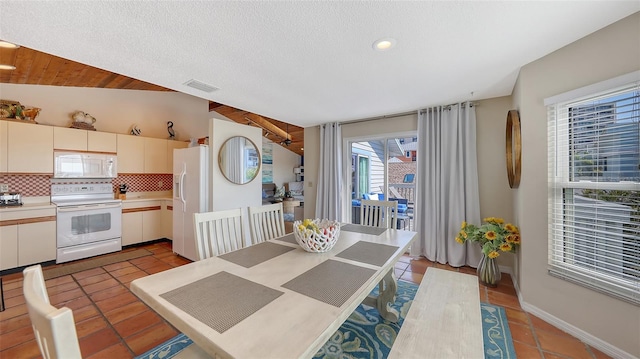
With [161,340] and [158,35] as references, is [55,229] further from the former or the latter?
[158,35]

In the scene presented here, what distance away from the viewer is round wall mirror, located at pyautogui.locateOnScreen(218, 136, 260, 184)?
339 cm

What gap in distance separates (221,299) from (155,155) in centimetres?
453

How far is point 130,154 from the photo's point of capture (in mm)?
4242

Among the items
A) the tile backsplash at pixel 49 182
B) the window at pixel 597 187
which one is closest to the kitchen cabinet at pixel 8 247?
the tile backsplash at pixel 49 182

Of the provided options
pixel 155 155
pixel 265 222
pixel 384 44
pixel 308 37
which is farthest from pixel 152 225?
pixel 384 44

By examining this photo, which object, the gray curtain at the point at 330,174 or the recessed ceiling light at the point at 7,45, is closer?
the recessed ceiling light at the point at 7,45

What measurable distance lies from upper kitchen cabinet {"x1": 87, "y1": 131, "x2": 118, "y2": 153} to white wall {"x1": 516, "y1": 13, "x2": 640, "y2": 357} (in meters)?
5.69

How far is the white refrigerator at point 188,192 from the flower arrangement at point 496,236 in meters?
3.48

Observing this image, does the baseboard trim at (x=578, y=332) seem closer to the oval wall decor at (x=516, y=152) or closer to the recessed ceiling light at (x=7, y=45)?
the oval wall decor at (x=516, y=152)

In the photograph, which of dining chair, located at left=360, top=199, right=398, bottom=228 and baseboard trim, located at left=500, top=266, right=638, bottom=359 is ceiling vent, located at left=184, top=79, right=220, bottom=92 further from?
baseboard trim, located at left=500, top=266, right=638, bottom=359

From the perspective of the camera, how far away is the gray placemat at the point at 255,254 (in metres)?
1.54

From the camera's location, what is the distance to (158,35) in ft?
5.56

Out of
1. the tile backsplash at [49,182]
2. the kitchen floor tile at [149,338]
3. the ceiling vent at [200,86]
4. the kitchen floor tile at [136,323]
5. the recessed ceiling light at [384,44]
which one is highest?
the recessed ceiling light at [384,44]

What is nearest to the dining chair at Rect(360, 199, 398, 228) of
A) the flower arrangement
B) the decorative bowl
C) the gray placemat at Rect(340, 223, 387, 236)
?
the gray placemat at Rect(340, 223, 387, 236)
